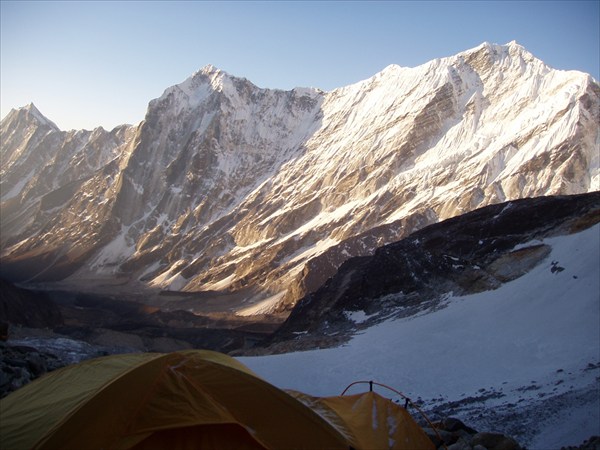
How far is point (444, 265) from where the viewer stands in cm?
4503

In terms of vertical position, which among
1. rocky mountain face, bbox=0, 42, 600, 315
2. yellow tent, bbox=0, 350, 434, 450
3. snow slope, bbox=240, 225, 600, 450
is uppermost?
rocky mountain face, bbox=0, 42, 600, 315

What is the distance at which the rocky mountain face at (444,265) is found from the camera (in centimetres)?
3869

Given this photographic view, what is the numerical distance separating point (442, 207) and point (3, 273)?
120088 millimetres

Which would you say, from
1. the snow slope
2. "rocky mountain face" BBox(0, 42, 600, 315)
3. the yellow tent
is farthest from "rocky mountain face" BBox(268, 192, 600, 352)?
"rocky mountain face" BBox(0, 42, 600, 315)

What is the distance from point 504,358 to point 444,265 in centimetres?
2231

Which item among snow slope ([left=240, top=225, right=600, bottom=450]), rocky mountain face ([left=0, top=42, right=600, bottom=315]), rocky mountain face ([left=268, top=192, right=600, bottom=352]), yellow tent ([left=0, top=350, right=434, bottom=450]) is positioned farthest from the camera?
rocky mountain face ([left=0, top=42, right=600, bottom=315])

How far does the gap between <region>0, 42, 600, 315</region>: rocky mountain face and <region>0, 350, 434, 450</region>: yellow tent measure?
84522mm

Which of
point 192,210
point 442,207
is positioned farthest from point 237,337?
point 192,210

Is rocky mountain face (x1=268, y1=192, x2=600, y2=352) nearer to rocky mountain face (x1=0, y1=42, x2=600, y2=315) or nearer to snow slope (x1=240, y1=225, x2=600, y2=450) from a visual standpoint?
snow slope (x1=240, y1=225, x2=600, y2=450)

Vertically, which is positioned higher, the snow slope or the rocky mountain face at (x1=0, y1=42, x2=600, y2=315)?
the rocky mountain face at (x1=0, y1=42, x2=600, y2=315)

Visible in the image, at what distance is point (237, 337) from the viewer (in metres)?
68.1

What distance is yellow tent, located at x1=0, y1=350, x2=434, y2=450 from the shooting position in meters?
7.52

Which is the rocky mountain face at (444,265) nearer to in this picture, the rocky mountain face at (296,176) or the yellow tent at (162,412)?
the yellow tent at (162,412)

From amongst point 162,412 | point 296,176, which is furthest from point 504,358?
point 296,176
